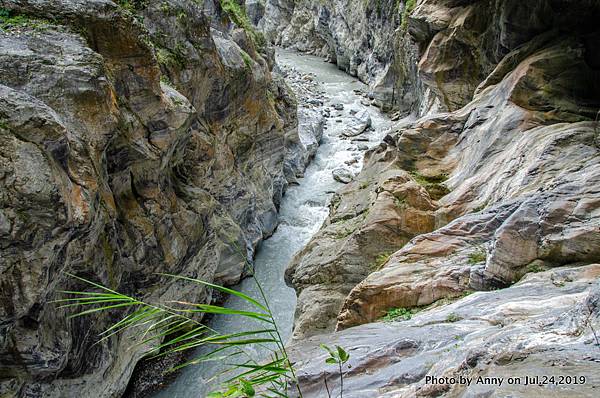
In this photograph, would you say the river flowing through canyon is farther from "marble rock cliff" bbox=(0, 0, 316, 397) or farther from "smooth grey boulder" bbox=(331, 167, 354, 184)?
"marble rock cliff" bbox=(0, 0, 316, 397)

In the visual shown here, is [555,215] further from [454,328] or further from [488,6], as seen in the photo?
[488,6]

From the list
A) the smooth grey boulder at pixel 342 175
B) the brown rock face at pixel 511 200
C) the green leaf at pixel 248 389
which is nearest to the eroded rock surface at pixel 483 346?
the brown rock face at pixel 511 200

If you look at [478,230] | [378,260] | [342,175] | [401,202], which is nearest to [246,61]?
[342,175]

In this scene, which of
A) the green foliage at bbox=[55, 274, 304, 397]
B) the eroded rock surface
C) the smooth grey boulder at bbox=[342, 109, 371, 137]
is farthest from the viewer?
the smooth grey boulder at bbox=[342, 109, 371, 137]

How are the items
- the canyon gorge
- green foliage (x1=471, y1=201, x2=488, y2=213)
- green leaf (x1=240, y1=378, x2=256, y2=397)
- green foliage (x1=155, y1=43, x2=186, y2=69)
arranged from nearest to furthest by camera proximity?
green leaf (x1=240, y1=378, x2=256, y2=397) → the canyon gorge → green foliage (x1=471, y1=201, x2=488, y2=213) → green foliage (x1=155, y1=43, x2=186, y2=69)

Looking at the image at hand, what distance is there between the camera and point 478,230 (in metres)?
7.52

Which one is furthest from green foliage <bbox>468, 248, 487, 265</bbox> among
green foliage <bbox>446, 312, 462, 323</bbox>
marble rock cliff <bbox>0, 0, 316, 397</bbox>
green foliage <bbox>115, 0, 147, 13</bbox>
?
green foliage <bbox>115, 0, 147, 13</bbox>

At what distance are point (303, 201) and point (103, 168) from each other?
1496 cm

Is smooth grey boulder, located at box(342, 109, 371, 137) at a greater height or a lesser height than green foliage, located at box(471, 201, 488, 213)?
lesser

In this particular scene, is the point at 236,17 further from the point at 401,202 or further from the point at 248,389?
the point at 248,389

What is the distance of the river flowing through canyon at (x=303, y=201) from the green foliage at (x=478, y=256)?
442 centimetres

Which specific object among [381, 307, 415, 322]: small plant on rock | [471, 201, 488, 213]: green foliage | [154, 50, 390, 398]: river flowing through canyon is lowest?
[154, 50, 390, 398]: river flowing through canyon

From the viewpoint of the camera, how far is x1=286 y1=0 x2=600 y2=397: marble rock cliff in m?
4.24

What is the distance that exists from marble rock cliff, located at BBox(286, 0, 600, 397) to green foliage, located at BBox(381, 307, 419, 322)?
0.07m
